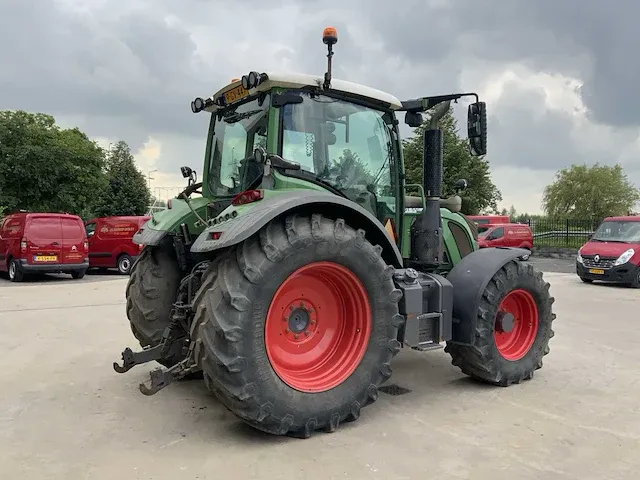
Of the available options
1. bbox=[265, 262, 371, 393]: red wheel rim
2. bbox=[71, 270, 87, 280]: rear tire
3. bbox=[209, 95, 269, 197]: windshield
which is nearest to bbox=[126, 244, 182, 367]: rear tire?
bbox=[209, 95, 269, 197]: windshield

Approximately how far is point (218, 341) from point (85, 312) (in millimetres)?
6622

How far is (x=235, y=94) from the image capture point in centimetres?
488

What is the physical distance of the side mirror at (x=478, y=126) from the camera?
4.93 meters

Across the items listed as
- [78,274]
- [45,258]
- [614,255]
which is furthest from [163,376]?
[614,255]

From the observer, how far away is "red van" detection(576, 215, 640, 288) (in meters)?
14.4

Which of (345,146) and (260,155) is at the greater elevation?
(345,146)

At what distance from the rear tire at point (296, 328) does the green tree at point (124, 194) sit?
36179 mm

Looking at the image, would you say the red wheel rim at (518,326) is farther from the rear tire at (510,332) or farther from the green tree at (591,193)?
the green tree at (591,193)

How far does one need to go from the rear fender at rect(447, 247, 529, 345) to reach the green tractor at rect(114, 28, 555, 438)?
0.01 metres

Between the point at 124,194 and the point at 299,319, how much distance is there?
39.9 meters

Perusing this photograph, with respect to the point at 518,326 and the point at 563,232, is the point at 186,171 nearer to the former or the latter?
the point at 518,326

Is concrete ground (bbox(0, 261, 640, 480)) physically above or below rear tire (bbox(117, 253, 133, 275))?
below

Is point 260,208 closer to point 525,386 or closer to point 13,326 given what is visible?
point 525,386

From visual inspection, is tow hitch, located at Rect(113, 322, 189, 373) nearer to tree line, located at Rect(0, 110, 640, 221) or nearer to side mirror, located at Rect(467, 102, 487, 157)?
side mirror, located at Rect(467, 102, 487, 157)
